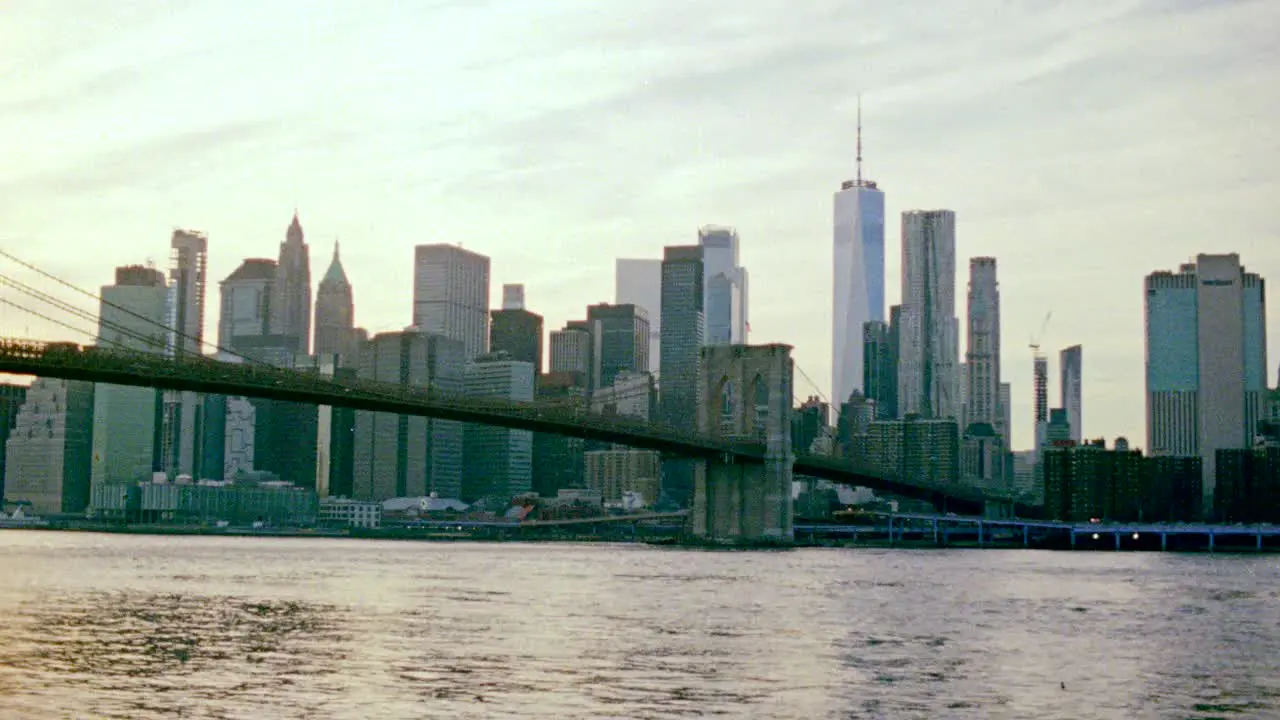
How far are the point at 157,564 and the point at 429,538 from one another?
3461 inches

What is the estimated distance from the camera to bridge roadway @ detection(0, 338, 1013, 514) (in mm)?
58125

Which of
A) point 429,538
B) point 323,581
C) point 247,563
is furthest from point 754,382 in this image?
point 429,538

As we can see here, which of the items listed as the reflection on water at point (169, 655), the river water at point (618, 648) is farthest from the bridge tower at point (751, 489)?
the reflection on water at point (169, 655)

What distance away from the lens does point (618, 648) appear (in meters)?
30.6

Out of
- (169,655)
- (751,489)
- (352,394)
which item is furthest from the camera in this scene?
(751,489)

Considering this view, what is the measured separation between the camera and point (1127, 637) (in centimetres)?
3591

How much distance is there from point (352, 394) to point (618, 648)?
41.4 meters

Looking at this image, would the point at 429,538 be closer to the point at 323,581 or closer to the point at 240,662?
the point at 323,581

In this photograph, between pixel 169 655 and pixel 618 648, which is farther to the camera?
pixel 618 648

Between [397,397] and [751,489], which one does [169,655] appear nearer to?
[397,397]

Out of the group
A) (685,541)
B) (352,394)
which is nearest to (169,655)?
(352,394)

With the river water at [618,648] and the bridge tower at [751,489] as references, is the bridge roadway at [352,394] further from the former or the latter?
the river water at [618,648]

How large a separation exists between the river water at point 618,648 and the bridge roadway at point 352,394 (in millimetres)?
7621

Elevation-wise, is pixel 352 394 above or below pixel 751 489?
above
